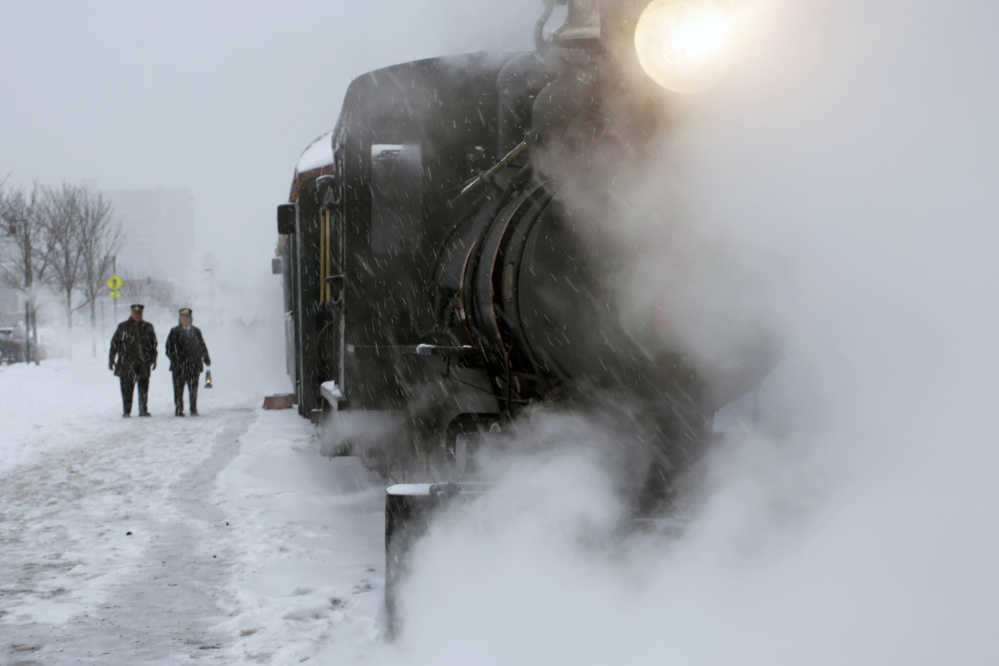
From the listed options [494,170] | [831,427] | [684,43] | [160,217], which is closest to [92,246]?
[494,170]

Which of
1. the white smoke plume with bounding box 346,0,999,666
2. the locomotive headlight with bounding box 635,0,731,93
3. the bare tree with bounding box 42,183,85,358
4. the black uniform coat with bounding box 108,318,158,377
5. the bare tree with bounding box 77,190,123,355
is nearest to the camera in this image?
the white smoke plume with bounding box 346,0,999,666

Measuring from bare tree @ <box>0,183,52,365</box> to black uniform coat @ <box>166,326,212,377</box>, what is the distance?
43.5 feet

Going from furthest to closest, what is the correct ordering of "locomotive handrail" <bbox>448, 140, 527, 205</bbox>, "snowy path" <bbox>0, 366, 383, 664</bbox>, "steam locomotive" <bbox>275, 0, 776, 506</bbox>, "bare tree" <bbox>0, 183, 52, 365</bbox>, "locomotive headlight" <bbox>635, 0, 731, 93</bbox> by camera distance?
1. "bare tree" <bbox>0, 183, 52, 365</bbox>
2. "locomotive handrail" <bbox>448, 140, 527, 205</bbox>
3. "snowy path" <bbox>0, 366, 383, 664</bbox>
4. "steam locomotive" <bbox>275, 0, 776, 506</bbox>
5. "locomotive headlight" <bbox>635, 0, 731, 93</bbox>

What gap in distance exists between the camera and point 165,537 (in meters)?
4.59

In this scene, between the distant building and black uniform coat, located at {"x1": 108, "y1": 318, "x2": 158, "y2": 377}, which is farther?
the distant building

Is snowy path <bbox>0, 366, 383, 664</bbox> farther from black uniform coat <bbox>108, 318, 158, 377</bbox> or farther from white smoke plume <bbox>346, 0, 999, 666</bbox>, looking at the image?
black uniform coat <bbox>108, 318, 158, 377</bbox>

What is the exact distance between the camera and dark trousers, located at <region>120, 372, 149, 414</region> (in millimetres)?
10711

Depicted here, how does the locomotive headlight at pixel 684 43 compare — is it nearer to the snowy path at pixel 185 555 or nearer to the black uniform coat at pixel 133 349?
the snowy path at pixel 185 555

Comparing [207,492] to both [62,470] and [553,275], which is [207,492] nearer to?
[62,470]

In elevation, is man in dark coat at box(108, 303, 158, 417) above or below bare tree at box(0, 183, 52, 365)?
below

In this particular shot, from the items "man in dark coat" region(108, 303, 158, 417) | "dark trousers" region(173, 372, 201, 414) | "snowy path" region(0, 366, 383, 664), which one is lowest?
"snowy path" region(0, 366, 383, 664)

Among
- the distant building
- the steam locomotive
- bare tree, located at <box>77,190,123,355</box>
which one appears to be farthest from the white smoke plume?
the distant building

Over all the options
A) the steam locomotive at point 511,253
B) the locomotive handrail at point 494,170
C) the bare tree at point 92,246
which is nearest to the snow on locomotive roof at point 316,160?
the steam locomotive at point 511,253

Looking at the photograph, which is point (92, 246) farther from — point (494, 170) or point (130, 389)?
point (494, 170)
